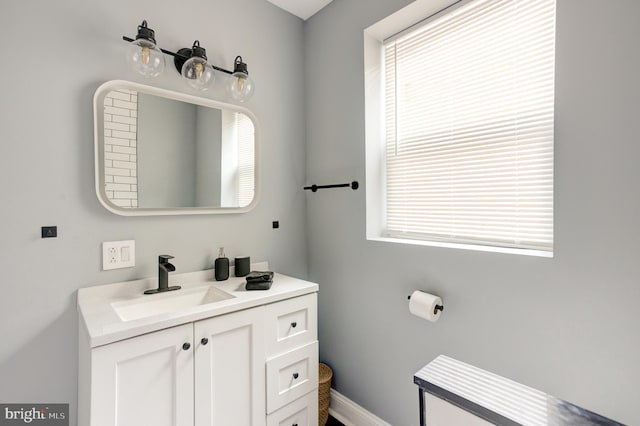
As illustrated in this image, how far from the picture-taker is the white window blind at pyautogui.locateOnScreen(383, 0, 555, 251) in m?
1.25

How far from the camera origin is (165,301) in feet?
4.78

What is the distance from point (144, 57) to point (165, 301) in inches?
43.7

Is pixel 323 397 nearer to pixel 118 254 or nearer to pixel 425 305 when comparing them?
pixel 425 305

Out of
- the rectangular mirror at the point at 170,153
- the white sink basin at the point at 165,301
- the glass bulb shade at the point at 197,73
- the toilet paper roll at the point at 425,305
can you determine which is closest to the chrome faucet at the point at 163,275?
the white sink basin at the point at 165,301

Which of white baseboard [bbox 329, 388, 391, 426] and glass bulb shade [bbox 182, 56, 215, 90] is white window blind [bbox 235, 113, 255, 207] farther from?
white baseboard [bbox 329, 388, 391, 426]

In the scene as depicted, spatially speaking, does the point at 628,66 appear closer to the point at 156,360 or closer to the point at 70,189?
the point at 156,360

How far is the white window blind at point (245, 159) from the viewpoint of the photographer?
6.11 ft

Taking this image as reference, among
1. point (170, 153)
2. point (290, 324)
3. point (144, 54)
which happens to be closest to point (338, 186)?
point (290, 324)

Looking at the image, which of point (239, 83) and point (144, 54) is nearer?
point (144, 54)

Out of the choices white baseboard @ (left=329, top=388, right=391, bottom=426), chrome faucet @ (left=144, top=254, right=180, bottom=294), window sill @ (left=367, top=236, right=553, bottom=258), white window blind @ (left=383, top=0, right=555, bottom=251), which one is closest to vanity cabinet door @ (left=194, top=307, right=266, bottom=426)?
chrome faucet @ (left=144, top=254, right=180, bottom=294)

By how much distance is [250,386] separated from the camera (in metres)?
1.34

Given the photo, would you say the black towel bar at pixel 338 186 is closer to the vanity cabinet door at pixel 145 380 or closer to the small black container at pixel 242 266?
the small black container at pixel 242 266

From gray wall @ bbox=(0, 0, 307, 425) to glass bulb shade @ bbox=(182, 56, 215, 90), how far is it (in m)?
0.13

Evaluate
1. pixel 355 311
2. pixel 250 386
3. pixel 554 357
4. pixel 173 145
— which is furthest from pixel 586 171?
pixel 173 145
